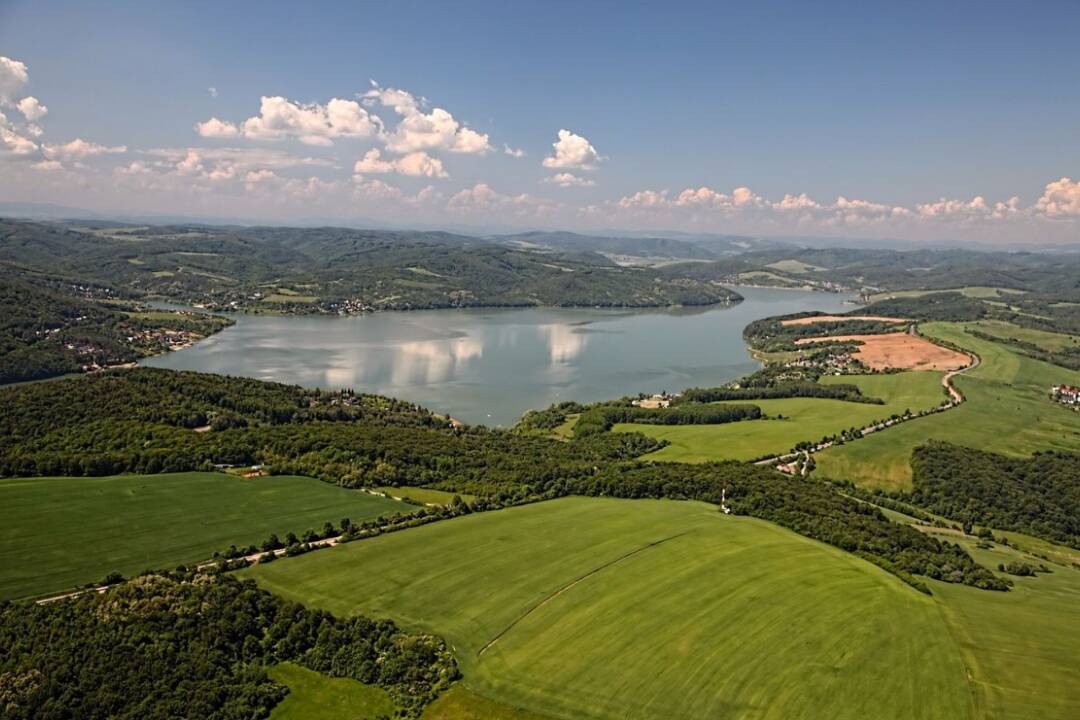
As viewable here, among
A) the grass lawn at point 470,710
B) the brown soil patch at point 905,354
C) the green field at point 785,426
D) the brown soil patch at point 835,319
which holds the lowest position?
the green field at point 785,426

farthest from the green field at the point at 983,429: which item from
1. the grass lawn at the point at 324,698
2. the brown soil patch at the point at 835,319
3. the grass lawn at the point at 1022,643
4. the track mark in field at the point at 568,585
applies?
the brown soil patch at the point at 835,319

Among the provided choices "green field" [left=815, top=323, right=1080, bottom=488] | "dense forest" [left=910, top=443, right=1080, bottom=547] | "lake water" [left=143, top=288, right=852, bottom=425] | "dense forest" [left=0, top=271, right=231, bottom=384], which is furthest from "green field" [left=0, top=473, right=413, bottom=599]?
"dense forest" [left=0, top=271, right=231, bottom=384]

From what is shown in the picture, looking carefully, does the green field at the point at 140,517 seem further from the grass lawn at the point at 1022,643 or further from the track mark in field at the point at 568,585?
the grass lawn at the point at 1022,643

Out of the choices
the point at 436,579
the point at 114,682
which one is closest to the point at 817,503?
the point at 436,579

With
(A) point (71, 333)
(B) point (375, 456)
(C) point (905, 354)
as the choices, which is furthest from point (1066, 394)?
(A) point (71, 333)

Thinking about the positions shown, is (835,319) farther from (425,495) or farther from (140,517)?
(140,517)

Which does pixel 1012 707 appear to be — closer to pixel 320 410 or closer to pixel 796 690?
pixel 796 690
